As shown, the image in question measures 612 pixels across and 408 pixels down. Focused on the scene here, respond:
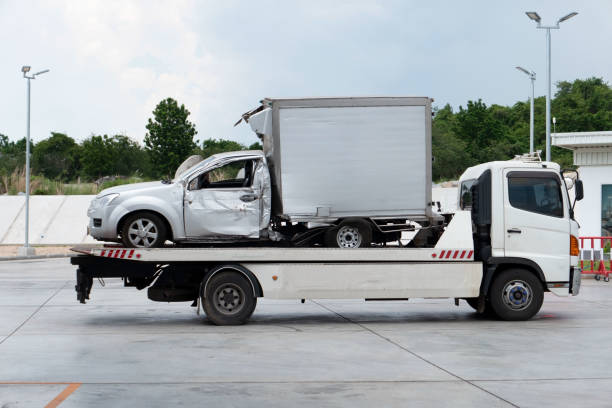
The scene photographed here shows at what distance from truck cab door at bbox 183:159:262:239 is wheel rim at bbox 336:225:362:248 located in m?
1.34

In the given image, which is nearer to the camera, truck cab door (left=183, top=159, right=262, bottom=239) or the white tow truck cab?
the white tow truck cab

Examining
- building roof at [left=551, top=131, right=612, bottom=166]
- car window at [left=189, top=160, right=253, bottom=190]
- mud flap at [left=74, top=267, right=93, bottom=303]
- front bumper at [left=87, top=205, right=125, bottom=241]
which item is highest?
building roof at [left=551, top=131, right=612, bottom=166]

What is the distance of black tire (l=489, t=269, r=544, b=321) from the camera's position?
13.1 m

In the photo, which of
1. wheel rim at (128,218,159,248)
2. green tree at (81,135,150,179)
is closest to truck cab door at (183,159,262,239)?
wheel rim at (128,218,159,248)

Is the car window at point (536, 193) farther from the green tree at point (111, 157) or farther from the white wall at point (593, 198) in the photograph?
the green tree at point (111, 157)

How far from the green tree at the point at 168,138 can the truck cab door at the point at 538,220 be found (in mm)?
51255

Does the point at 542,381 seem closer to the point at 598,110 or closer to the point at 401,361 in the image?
the point at 401,361

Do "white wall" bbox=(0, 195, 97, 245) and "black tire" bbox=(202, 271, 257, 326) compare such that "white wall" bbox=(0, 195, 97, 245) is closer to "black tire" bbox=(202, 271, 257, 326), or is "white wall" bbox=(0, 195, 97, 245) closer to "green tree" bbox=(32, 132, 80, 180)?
"green tree" bbox=(32, 132, 80, 180)

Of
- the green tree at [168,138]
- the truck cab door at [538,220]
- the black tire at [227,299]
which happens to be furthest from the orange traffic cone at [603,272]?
the green tree at [168,138]

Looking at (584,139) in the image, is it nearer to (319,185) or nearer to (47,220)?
(319,185)

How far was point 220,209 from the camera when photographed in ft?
41.8

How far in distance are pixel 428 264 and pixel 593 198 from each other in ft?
48.2

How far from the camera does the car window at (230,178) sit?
12.8 meters

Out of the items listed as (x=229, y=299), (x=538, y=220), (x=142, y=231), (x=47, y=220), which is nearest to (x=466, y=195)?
(x=538, y=220)
